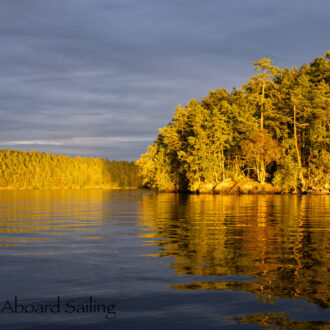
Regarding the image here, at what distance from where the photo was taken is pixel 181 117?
83000mm

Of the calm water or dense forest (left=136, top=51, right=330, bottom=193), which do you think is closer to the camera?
the calm water

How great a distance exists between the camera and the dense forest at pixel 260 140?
208 ft

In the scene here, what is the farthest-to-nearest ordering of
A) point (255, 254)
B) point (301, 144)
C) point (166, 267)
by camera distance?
point (301, 144) → point (255, 254) → point (166, 267)

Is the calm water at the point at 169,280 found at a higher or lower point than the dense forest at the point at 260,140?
lower

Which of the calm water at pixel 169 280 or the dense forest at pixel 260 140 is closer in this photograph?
the calm water at pixel 169 280

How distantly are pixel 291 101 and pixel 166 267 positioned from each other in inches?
2418

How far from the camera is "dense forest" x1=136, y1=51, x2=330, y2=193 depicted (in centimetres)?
6334

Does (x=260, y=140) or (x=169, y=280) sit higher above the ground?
(x=260, y=140)

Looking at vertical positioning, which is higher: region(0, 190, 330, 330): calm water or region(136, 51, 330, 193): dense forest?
region(136, 51, 330, 193): dense forest

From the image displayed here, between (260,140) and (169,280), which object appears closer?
(169,280)

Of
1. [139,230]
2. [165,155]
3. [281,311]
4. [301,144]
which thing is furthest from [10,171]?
[281,311]

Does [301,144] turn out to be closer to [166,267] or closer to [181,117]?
[181,117]

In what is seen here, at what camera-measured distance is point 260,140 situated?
63.2 m

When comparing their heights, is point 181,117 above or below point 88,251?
above
